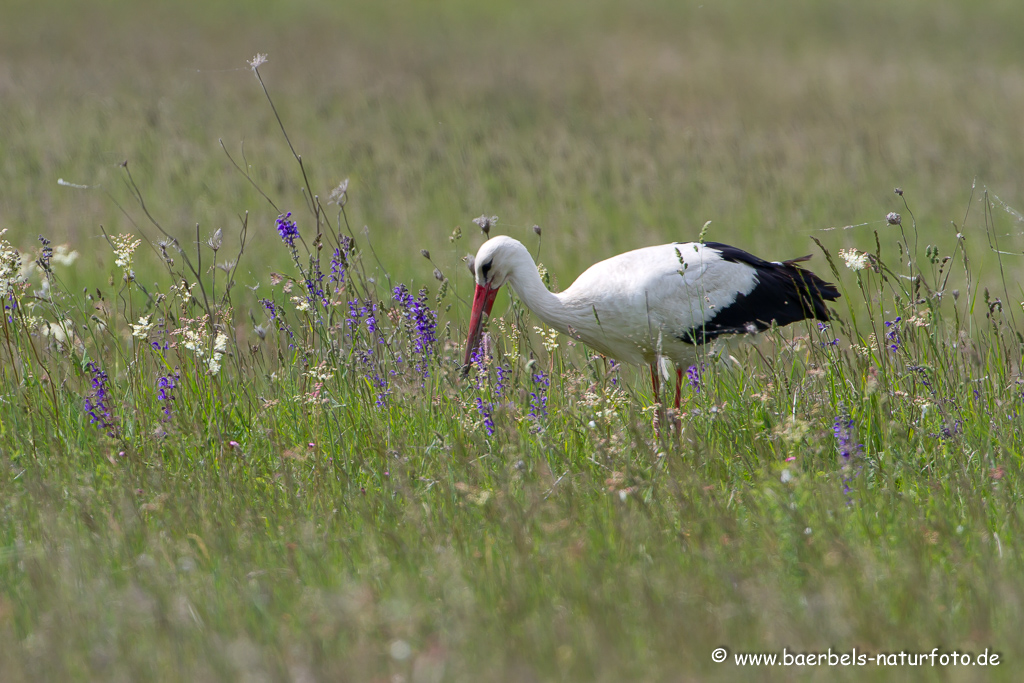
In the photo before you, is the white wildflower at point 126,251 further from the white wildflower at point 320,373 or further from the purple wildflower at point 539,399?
the purple wildflower at point 539,399

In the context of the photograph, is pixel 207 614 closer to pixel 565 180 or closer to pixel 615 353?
pixel 615 353

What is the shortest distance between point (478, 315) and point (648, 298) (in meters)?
0.77

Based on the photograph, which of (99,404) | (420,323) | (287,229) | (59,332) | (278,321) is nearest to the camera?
(99,404)

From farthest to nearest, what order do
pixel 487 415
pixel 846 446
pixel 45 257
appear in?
pixel 45 257 → pixel 487 415 → pixel 846 446

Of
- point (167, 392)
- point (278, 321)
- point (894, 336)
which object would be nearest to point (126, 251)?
point (167, 392)

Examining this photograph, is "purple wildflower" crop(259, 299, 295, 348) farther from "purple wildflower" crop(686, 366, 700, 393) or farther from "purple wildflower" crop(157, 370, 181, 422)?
"purple wildflower" crop(686, 366, 700, 393)

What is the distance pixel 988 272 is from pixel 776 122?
5297 millimetres

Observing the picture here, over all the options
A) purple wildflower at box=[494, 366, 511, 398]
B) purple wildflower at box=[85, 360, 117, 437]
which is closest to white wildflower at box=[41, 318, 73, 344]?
purple wildflower at box=[85, 360, 117, 437]

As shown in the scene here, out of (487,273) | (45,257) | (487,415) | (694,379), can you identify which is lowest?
(487,415)

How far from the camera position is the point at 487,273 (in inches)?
187

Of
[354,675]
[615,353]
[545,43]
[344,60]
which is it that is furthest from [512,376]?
[545,43]

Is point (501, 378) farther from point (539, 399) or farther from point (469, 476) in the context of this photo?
point (469, 476)

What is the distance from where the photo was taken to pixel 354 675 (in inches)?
86.1

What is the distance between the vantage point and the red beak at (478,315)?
15.2 feet
